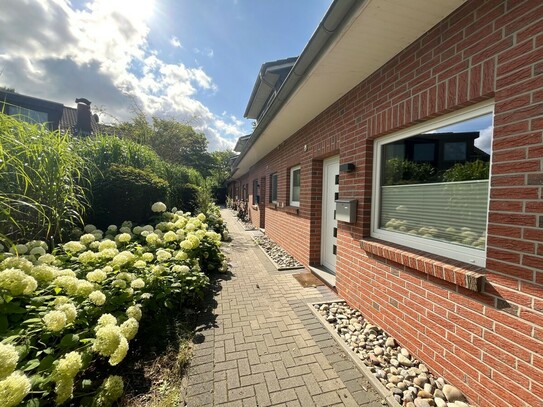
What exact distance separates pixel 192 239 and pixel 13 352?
2350 millimetres

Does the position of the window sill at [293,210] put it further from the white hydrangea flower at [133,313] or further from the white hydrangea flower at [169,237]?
the white hydrangea flower at [133,313]

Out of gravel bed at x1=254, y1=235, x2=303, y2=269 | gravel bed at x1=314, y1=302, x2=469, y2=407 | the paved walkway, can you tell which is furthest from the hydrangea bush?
gravel bed at x1=254, y1=235, x2=303, y2=269

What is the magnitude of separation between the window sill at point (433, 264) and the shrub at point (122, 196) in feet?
13.9

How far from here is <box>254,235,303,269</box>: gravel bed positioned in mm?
5211

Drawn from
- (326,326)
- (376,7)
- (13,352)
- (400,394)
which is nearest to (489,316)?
(400,394)

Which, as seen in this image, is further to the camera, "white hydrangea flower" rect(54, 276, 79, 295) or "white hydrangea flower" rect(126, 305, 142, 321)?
"white hydrangea flower" rect(126, 305, 142, 321)

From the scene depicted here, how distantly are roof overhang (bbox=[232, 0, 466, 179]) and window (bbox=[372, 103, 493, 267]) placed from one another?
0.83m

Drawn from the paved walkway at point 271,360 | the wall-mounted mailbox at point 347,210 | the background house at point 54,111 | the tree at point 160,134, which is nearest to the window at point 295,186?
the wall-mounted mailbox at point 347,210

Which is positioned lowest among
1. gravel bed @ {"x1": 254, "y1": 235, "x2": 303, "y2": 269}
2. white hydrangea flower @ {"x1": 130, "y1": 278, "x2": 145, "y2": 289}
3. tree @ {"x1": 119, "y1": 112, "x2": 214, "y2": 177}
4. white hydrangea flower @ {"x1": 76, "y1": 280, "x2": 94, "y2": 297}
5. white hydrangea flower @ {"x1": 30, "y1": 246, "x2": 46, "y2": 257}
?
gravel bed @ {"x1": 254, "y1": 235, "x2": 303, "y2": 269}

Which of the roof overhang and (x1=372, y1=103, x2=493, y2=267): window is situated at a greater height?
the roof overhang

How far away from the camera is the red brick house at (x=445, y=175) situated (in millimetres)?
1448

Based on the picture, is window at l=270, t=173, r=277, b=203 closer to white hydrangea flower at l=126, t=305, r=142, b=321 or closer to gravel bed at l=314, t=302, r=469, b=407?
gravel bed at l=314, t=302, r=469, b=407

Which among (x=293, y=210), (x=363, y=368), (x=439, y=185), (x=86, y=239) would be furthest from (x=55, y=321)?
(x=293, y=210)

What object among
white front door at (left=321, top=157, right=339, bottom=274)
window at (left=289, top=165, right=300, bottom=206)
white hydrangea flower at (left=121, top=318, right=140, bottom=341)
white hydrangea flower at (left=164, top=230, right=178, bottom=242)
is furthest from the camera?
window at (left=289, top=165, right=300, bottom=206)
